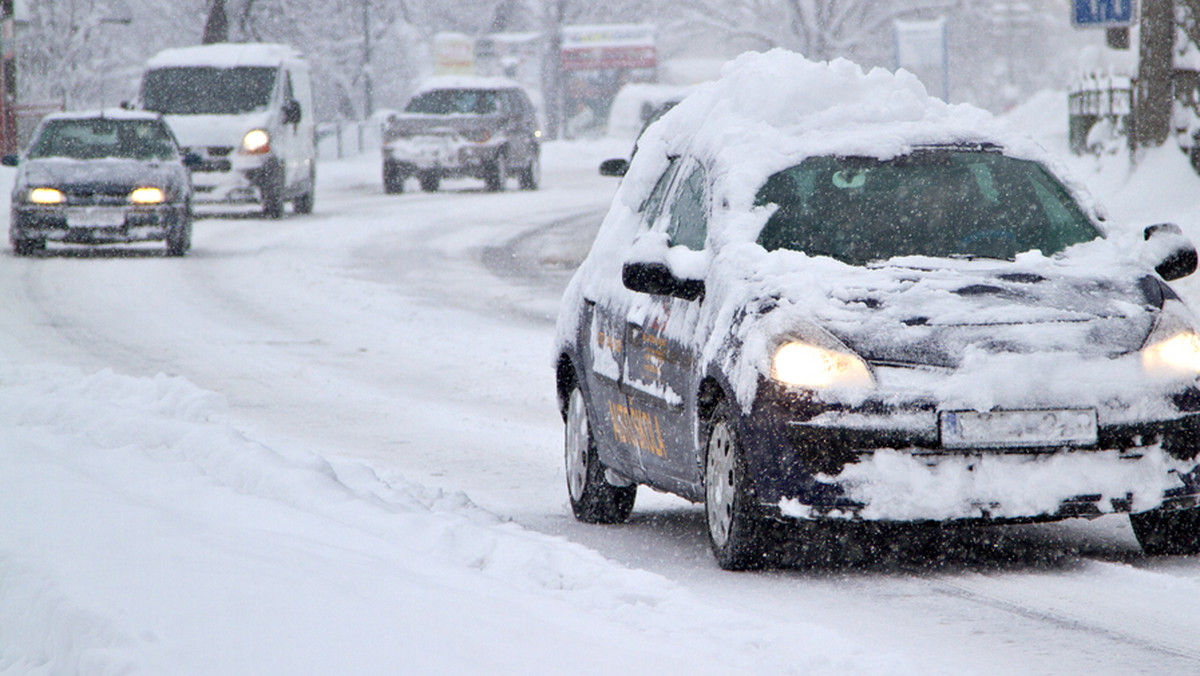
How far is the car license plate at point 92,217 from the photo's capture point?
2122cm

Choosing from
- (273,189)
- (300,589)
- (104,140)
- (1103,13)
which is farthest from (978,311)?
(273,189)

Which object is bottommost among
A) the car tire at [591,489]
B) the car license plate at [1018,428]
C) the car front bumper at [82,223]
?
the car front bumper at [82,223]

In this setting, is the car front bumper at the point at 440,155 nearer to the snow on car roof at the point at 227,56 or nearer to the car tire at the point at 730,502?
the snow on car roof at the point at 227,56

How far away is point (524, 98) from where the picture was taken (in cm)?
3581

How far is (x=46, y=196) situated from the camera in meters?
21.2

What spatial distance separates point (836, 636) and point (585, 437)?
3.04m

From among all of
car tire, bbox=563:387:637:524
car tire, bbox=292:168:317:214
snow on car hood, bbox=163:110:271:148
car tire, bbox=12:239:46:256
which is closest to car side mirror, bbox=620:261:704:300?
car tire, bbox=563:387:637:524

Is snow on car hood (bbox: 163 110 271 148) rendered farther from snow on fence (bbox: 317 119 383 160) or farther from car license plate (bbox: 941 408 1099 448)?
snow on fence (bbox: 317 119 383 160)

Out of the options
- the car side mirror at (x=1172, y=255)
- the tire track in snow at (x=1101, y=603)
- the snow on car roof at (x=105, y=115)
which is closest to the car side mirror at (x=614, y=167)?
the car side mirror at (x=1172, y=255)

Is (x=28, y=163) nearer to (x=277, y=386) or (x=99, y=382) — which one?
(x=277, y=386)

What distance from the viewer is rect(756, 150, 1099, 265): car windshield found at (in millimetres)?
6582

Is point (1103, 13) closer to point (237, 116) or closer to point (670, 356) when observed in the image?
point (670, 356)

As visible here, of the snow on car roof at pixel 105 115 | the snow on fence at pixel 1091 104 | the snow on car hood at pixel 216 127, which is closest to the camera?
the snow on car roof at pixel 105 115

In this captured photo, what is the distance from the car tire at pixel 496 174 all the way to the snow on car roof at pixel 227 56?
6423 millimetres
